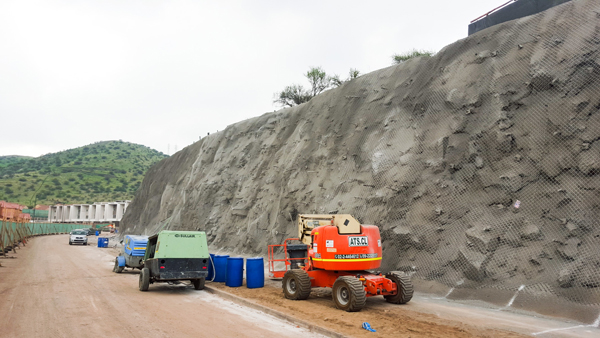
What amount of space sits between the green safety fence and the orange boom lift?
933 inches

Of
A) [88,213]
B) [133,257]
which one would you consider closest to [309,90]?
[133,257]

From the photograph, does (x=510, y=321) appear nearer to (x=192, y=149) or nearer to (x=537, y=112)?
(x=537, y=112)

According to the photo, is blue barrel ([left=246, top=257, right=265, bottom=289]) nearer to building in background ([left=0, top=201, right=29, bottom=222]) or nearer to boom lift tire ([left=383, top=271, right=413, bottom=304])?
boom lift tire ([left=383, top=271, right=413, bottom=304])

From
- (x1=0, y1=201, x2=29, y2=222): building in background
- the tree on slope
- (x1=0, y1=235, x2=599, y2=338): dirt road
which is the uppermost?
the tree on slope

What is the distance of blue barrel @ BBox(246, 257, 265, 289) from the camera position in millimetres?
13023

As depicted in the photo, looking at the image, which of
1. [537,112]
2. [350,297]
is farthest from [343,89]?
[350,297]

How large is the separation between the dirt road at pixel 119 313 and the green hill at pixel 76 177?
268ft

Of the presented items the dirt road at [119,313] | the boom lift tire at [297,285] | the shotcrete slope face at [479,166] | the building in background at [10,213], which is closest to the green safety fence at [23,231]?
the building in background at [10,213]

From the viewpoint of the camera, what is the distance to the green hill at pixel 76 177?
102 metres

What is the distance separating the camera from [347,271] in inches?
408

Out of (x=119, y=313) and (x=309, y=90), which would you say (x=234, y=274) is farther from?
(x=309, y=90)

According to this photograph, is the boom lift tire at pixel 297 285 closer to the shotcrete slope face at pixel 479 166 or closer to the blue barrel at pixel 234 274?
the blue barrel at pixel 234 274

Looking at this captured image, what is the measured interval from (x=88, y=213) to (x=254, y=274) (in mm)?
93775

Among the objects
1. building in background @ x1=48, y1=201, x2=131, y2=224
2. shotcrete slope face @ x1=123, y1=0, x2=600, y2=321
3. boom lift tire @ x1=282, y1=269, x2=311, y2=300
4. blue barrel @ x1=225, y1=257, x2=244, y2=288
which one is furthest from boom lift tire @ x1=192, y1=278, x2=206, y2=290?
A: building in background @ x1=48, y1=201, x2=131, y2=224
